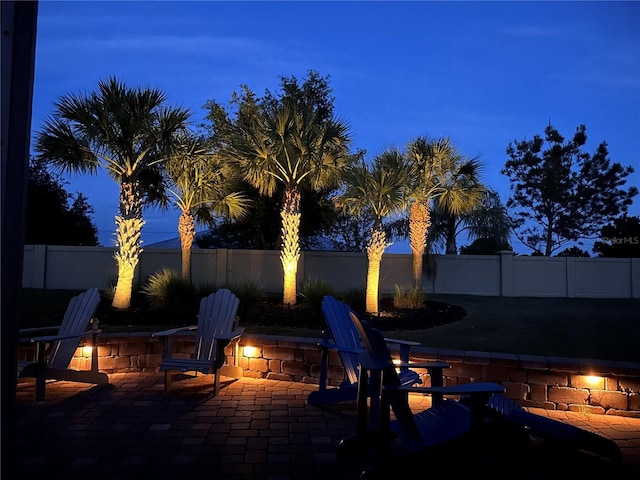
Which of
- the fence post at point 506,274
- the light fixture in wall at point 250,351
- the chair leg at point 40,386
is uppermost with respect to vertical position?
the fence post at point 506,274

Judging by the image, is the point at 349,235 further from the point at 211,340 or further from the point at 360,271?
A: the point at 211,340

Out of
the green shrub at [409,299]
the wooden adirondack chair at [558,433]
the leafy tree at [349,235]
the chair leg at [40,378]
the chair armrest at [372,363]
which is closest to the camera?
the chair armrest at [372,363]

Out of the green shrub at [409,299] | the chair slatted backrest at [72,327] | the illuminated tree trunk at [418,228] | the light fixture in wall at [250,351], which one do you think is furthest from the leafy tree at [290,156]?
the chair slatted backrest at [72,327]

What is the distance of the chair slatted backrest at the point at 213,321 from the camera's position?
5777 mm

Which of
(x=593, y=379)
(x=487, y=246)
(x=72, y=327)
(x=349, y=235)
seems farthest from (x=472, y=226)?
(x=72, y=327)

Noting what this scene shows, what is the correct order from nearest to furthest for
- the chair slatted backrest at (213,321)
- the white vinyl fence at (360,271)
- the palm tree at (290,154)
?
the chair slatted backrest at (213,321), the palm tree at (290,154), the white vinyl fence at (360,271)

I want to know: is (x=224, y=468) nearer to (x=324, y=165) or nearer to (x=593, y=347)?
(x=593, y=347)

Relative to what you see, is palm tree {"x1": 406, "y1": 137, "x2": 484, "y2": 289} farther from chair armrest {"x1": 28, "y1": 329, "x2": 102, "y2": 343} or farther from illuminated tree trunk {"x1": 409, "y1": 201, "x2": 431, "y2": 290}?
chair armrest {"x1": 28, "y1": 329, "x2": 102, "y2": 343}

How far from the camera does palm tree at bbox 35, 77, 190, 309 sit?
9.37 m

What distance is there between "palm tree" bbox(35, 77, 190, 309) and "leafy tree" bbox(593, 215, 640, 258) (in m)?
21.0

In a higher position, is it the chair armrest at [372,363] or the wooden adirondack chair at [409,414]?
the chair armrest at [372,363]

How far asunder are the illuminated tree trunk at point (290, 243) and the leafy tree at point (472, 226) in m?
8.13

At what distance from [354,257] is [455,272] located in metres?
3.32

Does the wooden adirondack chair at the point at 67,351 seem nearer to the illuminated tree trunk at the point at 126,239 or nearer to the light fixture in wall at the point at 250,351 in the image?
the light fixture in wall at the point at 250,351
